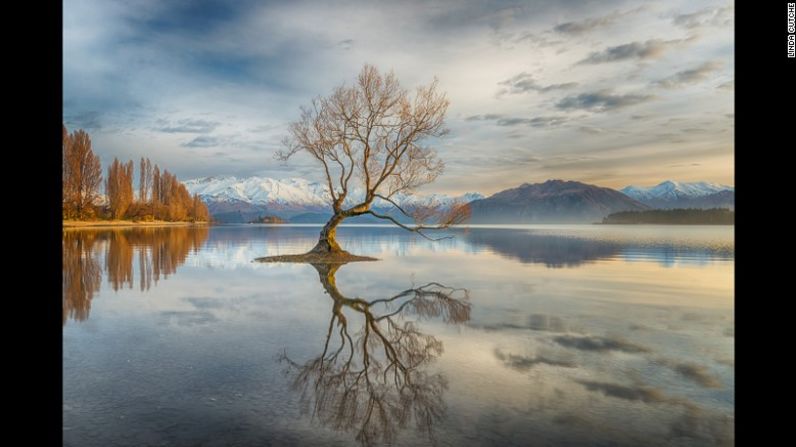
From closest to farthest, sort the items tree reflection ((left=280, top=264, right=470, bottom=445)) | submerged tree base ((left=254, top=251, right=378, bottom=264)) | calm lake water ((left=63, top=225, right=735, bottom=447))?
calm lake water ((left=63, top=225, right=735, bottom=447)), tree reflection ((left=280, top=264, right=470, bottom=445)), submerged tree base ((left=254, top=251, right=378, bottom=264))

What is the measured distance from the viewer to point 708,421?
19.1ft

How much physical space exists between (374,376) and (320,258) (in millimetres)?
20872

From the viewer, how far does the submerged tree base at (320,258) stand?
87.5ft

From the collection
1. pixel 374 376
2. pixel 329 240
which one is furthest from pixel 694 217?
pixel 374 376

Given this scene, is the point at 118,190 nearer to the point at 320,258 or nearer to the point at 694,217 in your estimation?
the point at 320,258

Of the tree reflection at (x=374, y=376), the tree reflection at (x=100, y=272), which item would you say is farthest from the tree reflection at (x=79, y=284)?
the tree reflection at (x=374, y=376)

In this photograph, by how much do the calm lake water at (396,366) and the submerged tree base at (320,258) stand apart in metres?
10.1

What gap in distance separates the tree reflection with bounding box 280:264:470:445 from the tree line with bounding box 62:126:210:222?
8261cm

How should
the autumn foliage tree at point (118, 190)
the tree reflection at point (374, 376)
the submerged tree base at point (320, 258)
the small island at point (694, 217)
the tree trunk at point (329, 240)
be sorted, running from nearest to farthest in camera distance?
the tree reflection at point (374, 376) → the submerged tree base at point (320, 258) → the tree trunk at point (329, 240) → the autumn foliage tree at point (118, 190) → the small island at point (694, 217)

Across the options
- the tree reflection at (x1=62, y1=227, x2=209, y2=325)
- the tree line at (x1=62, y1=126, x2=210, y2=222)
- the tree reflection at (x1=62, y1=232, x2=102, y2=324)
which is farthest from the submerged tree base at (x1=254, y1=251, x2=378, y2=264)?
the tree line at (x1=62, y1=126, x2=210, y2=222)

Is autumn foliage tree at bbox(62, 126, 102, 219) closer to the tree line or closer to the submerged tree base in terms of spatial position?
the tree line

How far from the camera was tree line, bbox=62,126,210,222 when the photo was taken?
77875 mm

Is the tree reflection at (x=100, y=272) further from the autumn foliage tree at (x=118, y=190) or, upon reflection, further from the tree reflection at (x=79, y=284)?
the autumn foliage tree at (x=118, y=190)
